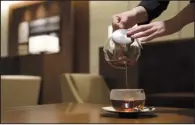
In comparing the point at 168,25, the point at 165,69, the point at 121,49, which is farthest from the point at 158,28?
the point at 165,69

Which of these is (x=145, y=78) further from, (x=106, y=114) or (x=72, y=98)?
(x=106, y=114)

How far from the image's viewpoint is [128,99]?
661mm

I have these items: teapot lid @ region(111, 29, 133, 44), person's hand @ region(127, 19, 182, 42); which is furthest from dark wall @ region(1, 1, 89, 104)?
teapot lid @ region(111, 29, 133, 44)

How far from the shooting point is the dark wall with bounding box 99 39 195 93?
1.91 m

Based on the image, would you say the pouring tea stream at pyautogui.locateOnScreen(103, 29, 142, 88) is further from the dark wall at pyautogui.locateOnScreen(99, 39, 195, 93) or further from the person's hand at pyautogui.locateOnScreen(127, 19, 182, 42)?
the dark wall at pyautogui.locateOnScreen(99, 39, 195, 93)

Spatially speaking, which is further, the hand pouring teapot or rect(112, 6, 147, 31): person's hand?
rect(112, 6, 147, 31): person's hand

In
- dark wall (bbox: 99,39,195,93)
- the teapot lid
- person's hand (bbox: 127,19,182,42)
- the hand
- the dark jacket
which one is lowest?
dark wall (bbox: 99,39,195,93)

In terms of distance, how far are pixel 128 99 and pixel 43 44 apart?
250 cm

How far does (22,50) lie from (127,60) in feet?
8.76

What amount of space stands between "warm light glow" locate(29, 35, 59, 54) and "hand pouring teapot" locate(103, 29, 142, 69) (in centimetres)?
225

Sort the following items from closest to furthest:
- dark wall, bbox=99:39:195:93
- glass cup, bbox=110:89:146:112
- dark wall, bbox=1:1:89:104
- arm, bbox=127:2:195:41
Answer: glass cup, bbox=110:89:146:112
arm, bbox=127:2:195:41
dark wall, bbox=99:39:195:93
dark wall, bbox=1:1:89:104

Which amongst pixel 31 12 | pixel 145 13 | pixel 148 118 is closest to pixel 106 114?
pixel 148 118

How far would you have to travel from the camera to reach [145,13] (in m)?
0.86

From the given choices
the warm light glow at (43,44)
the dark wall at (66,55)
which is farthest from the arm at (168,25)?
the warm light glow at (43,44)
